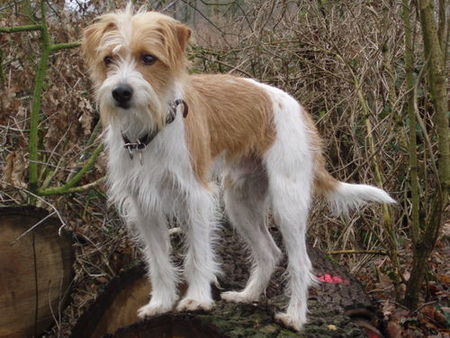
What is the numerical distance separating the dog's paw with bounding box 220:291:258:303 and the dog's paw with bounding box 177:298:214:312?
14.5 inches

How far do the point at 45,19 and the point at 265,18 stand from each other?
3.05 metres

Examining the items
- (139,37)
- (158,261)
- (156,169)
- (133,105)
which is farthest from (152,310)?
(139,37)

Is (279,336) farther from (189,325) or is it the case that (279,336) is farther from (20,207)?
(20,207)

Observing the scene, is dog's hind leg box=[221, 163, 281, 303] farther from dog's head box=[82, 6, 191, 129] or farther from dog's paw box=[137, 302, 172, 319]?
dog's head box=[82, 6, 191, 129]

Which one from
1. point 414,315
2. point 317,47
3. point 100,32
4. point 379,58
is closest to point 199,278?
point 100,32

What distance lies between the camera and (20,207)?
4.21m

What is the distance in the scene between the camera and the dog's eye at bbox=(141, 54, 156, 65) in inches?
135

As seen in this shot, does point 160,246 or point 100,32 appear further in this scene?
point 160,246

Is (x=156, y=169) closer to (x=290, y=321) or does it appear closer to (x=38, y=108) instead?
(x=290, y=321)

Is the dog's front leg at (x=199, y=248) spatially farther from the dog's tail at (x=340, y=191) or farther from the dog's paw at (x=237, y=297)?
the dog's tail at (x=340, y=191)

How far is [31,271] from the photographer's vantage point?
434 cm

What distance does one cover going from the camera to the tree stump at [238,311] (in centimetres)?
342

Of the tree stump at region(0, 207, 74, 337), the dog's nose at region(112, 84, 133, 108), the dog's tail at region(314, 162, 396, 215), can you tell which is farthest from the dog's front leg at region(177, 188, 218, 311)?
the tree stump at region(0, 207, 74, 337)

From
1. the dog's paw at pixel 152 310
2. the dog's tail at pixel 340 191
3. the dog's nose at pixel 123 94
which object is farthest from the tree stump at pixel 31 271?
the dog's tail at pixel 340 191
